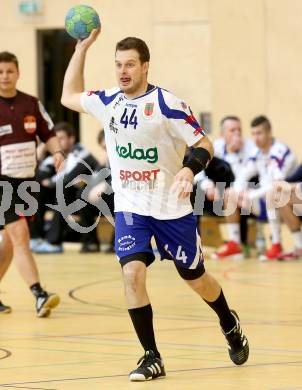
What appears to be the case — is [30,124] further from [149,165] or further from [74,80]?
[149,165]

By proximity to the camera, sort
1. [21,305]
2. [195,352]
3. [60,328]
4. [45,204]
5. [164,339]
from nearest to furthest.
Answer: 1. [195,352]
2. [164,339]
3. [60,328]
4. [21,305]
5. [45,204]

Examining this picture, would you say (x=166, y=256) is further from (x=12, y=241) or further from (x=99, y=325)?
(x=12, y=241)

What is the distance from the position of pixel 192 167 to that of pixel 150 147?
357 millimetres

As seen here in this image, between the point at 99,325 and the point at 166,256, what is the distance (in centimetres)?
230

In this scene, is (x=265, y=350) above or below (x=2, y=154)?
below

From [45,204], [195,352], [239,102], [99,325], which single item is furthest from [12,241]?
[239,102]

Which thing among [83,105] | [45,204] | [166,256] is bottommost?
[45,204]

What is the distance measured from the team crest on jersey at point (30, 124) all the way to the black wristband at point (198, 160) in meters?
3.30

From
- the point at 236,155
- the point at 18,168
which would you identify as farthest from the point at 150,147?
the point at 236,155

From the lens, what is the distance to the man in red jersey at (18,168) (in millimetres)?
9797

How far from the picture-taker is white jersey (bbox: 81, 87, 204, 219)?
6926mm

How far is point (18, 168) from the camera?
990cm

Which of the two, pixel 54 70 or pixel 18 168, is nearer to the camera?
pixel 18 168

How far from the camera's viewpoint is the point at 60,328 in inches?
357
